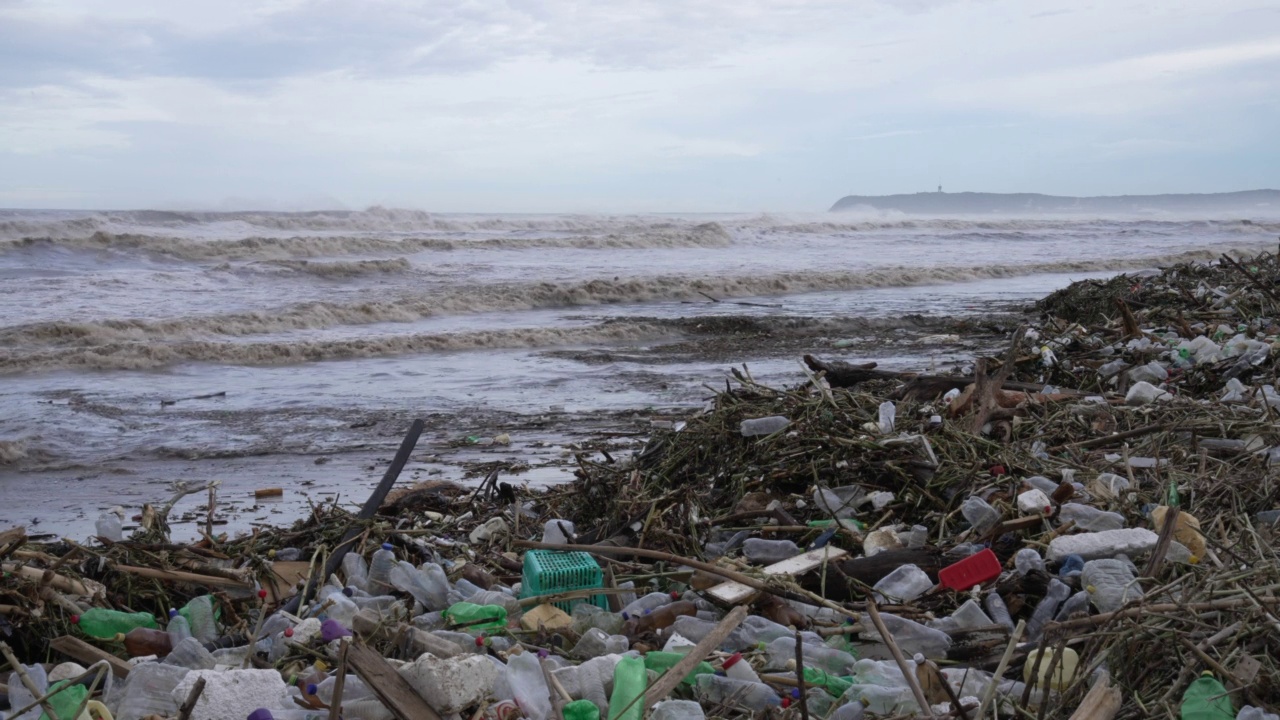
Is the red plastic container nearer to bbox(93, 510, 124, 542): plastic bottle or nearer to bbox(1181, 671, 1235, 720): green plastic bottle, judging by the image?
bbox(1181, 671, 1235, 720): green plastic bottle

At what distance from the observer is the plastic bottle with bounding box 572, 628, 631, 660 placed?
107 inches

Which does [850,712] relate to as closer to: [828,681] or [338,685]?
[828,681]

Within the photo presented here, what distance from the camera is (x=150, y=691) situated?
248cm

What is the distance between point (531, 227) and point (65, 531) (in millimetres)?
33634

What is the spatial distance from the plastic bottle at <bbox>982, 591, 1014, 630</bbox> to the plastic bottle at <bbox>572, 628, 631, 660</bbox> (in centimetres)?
104

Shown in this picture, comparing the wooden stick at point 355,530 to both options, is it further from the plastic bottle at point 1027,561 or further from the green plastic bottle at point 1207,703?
the green plastic bottle at point 1207,703

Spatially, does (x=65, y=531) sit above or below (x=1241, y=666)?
below

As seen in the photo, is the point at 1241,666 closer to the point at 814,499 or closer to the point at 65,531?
the point at 814,499

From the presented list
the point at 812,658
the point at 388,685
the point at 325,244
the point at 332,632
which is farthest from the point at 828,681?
the point at 325,244

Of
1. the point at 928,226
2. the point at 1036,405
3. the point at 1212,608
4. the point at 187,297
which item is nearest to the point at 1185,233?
the point at 928,226

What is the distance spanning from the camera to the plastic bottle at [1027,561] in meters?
2.98

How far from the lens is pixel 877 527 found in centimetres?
352

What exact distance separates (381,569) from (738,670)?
149 cm

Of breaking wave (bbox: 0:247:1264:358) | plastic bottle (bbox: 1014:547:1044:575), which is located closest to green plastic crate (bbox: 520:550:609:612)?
plastic bottle (bbox: 1014:547:1044:575)
